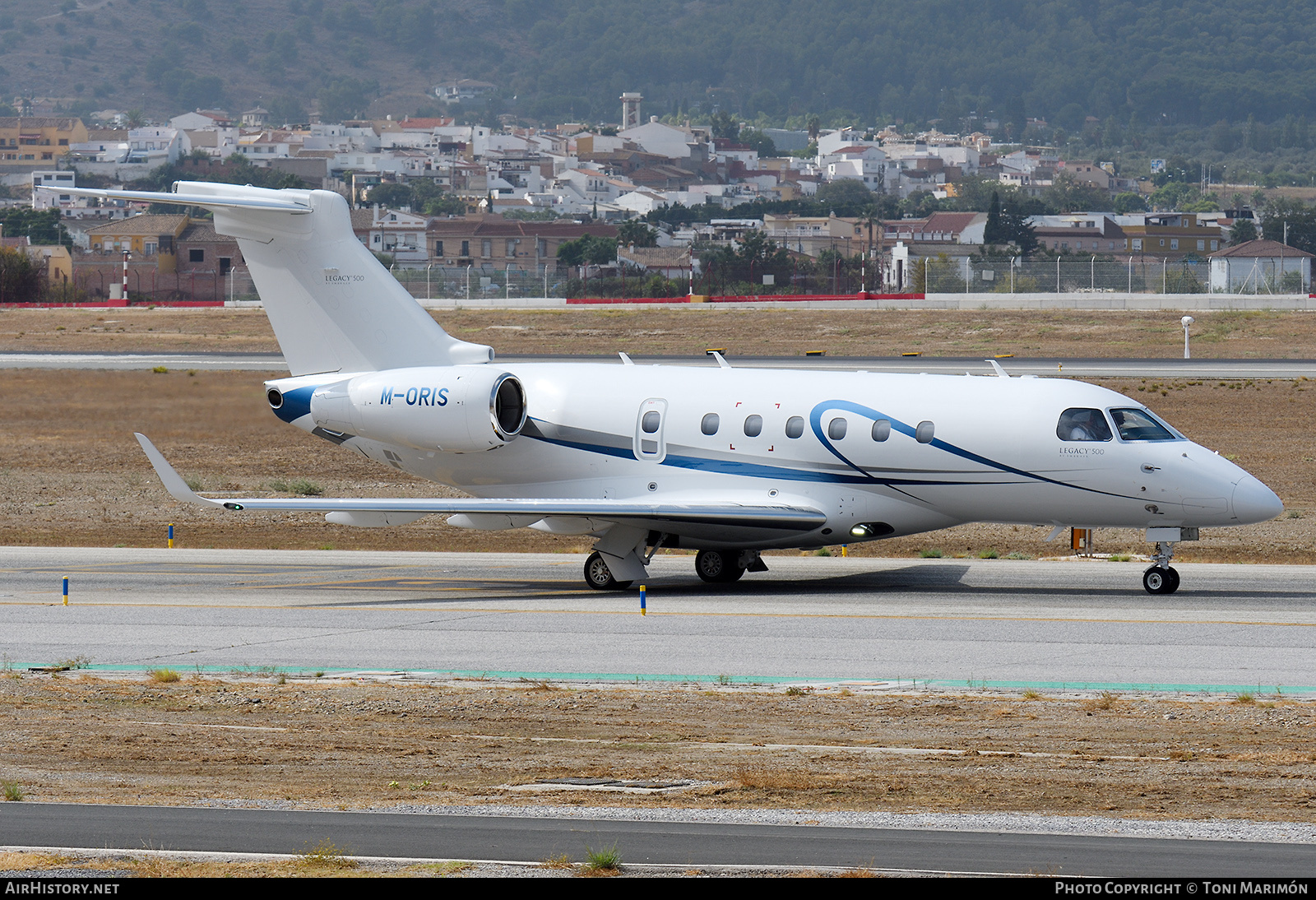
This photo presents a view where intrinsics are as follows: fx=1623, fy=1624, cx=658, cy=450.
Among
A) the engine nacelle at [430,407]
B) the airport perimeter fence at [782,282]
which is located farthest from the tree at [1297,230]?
the engine nacelle at [430,407]

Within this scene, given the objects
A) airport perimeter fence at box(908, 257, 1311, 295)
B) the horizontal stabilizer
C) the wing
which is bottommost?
the wing

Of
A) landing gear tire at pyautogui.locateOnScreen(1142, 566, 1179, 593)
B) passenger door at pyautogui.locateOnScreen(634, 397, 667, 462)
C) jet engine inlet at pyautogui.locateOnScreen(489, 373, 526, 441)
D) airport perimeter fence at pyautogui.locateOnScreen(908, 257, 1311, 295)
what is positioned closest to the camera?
landing gear tire at pyautogui.locateOnScreen(1142, 566, 1179, 593)

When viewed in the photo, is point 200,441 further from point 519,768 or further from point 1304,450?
point 519,768

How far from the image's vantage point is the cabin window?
25.2m

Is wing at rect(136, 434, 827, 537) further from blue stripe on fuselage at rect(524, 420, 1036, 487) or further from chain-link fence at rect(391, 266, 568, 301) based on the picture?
chain-link fence at rect(391, 266, 568, 301)

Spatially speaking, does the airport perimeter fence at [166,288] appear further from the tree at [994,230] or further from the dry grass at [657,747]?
the dry grass at [657,747]

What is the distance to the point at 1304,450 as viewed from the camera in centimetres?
4416

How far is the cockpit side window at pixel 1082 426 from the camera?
25266 millimetres

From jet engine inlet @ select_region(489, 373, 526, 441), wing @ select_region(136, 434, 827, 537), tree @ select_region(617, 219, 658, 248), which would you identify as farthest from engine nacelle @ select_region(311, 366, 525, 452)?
tree @ select_region(617, 219, 658, 248)

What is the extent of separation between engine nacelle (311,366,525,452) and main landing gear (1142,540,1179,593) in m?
10.8

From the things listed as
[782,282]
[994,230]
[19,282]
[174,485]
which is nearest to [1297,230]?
[994,230]

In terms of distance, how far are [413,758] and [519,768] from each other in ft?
3.69

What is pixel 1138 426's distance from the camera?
25.3m

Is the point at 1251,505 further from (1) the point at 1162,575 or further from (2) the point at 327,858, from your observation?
(2) the point at 327,858
